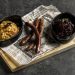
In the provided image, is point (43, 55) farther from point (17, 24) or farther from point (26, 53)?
point (17, 24)

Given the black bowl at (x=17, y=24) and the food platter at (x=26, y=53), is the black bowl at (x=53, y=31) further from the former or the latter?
the black bowl at (x=17, y=24)

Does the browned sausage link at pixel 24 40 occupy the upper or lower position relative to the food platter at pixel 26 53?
upper

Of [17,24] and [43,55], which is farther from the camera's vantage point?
[17,24]

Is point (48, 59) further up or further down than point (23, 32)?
further down

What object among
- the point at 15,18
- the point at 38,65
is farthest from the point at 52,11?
the point at 38,65

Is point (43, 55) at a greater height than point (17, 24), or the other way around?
point (17, 24)

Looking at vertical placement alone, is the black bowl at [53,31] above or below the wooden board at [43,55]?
above

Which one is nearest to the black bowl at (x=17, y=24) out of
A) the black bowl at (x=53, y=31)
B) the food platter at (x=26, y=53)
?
the food platter at (x=26, y=53)

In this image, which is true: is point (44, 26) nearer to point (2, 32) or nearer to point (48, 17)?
point (48, 17)

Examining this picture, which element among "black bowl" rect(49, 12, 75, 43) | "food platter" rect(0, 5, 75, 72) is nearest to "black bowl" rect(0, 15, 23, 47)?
"food platter" rect(0, 5, 75, 72)

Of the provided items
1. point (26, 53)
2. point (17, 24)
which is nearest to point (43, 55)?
point (26, 53)

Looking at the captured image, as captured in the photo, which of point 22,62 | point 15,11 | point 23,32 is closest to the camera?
point 22,62
